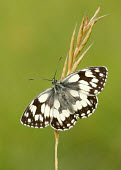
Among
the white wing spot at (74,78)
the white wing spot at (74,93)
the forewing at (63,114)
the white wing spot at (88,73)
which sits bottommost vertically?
the forewing at (63,114)

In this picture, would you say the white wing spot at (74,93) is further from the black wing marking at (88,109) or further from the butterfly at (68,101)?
the black wing marking at (88,109)

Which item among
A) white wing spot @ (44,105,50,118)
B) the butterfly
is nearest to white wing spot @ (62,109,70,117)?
the butterfly

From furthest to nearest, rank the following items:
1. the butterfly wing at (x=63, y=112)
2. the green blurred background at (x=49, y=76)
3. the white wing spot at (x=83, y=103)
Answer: the green blurred background at (x=49, y=76) < the white wing spot at (x=83, y=103) < the butterfly wing at (x=63, y=112)

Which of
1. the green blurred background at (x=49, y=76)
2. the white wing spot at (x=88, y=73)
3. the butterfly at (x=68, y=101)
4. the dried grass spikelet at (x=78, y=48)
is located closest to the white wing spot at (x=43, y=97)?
the butterfly at (x=68, y=101)

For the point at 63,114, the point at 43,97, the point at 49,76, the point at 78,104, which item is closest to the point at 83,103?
the point at 78,104

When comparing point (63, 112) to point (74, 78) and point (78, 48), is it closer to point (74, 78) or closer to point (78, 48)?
point (74, 78)

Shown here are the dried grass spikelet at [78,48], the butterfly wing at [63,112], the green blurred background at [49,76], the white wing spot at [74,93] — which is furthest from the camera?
the green blurred background at [49,76]

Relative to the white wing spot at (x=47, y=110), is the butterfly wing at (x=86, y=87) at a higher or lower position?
higher
